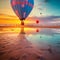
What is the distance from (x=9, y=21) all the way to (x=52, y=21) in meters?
1.16

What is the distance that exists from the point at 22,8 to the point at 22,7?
3 centimetres

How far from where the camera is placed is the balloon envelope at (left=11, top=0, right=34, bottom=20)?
456 centimetres

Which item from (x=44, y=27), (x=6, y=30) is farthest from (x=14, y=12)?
(x=44, y=27)

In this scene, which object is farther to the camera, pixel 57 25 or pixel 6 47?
pixel 57 25

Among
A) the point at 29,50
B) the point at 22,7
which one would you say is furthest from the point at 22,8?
the point at 29,50

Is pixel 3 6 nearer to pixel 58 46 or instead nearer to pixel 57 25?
pixel 57 25

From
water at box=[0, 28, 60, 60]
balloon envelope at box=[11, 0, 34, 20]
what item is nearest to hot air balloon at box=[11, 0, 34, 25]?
balloon envelope at box=[11, 0, 34, 20]

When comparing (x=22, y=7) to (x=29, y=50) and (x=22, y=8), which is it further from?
(x=29, y=50)

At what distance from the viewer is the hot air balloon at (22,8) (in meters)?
4.56

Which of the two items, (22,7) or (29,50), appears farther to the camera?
(22,7)

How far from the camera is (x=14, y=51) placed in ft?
9.09

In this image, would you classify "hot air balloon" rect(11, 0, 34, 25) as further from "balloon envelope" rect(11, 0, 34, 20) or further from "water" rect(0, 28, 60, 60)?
"water" rect(0, 28, 60, 60)

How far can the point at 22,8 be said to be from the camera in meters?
4.64

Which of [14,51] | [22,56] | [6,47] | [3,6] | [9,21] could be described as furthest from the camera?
[9,21]
